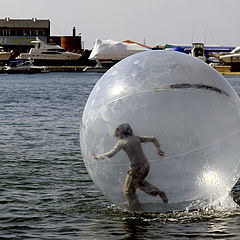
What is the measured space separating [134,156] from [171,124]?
25.6 inches

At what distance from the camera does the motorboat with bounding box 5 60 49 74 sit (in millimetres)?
93387

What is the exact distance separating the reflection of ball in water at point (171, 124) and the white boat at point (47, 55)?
100321 mm

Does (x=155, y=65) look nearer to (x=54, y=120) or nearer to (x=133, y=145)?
(x=133, y=145)

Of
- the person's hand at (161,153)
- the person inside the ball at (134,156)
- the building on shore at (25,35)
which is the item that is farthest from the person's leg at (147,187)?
the building on shore at (25,35)

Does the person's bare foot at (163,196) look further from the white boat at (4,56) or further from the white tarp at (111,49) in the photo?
the white boat at (4,56)

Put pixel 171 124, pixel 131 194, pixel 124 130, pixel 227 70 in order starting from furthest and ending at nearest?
pixel 227 70 → pixel 131 194 → pixel 124 130 → pixel 171 124

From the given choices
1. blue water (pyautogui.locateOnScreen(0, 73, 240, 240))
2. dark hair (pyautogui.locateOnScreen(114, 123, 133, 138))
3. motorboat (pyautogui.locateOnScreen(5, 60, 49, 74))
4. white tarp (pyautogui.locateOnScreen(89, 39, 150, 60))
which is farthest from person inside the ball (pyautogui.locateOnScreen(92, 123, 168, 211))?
white tarp (pyautogui.locateOnScreen(89, 39, 150, 60))

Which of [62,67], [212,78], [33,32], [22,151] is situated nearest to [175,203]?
[212,78]

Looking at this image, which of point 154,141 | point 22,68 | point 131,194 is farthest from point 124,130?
point 22,68

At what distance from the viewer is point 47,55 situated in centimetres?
10881

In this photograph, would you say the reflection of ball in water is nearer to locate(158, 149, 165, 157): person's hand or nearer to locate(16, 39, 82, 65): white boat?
locate(158, 149, 165, 157): person's hand

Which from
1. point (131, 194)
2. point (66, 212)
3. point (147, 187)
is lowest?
point (66, 212)

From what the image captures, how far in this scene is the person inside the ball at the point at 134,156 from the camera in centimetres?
812

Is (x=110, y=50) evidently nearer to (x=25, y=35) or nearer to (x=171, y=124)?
(x=25, y=35)
